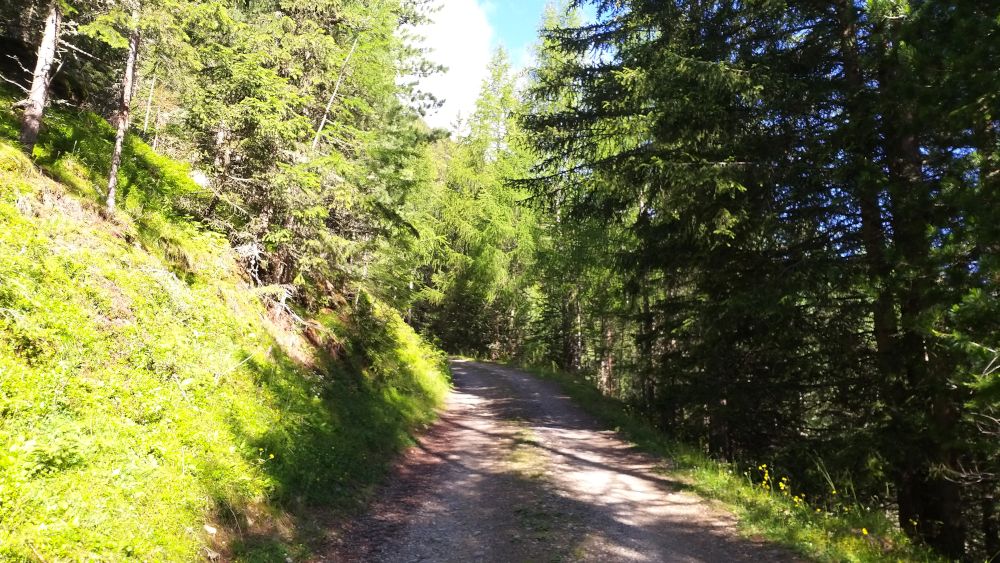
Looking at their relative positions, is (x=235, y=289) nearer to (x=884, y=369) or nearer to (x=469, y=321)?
(x=884, y=369)

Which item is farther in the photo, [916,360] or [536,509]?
[916,360]

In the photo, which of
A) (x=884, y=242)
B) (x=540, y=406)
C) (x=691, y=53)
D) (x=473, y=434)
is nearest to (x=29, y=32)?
(x=473, y=434)

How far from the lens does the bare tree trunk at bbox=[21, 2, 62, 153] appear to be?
22.4ft

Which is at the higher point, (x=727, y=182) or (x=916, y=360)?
(x=727, y=182)

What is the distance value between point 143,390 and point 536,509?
511 centimetres

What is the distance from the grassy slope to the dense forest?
212 millimetres

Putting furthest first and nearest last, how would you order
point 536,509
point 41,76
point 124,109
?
1. point 124,109
2. point 536,509
3. point 41,76

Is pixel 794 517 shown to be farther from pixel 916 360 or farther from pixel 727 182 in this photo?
pixel 727 182

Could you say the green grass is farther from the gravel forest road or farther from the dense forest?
the dense forest

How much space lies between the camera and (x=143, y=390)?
5406 mm

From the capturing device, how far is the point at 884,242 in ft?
27.8

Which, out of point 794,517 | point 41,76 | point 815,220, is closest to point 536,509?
point 794,517

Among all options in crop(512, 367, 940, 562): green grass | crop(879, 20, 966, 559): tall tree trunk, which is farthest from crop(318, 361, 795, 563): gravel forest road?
crop(879, 20, 966, 559): tall tree trunk

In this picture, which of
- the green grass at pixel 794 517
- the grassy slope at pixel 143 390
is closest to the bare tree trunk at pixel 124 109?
the grassy slope at pixel 143 390
